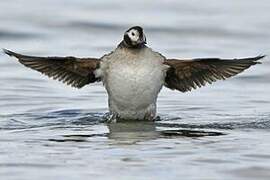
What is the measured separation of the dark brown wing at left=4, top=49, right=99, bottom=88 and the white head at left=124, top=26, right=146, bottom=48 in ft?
1.85

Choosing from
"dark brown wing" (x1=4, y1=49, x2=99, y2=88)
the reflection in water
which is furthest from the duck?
the reflection in water

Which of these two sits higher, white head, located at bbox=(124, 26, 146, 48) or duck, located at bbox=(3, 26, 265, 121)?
white head, located at bbox=(124, 26, 146, 48)

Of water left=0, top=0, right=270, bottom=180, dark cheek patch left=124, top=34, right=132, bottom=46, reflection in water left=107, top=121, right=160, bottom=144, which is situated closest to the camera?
water left=0, top=0, right=270, bottom=180

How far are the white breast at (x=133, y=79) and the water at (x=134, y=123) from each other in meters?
0.22

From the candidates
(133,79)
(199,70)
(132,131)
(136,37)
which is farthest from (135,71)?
(199,70)

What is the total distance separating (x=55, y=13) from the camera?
24281mm

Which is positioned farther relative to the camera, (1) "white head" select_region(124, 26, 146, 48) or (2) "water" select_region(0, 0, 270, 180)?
(1) "white head" select_region(124, 26, 146, 48)

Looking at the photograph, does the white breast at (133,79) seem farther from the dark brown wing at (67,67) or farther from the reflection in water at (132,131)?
the dark brown wing at (67,67)

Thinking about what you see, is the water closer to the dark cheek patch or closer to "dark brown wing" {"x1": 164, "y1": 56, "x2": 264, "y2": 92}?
"dark brown wing" {"x1": 164, "y1": 56, "x2": 264, "y2": 92}

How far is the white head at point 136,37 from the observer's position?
13403 millimetres

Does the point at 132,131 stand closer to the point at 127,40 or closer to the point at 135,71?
the point at 135,71

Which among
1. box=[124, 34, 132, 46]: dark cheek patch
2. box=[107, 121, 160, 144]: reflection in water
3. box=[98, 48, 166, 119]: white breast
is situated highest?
box=[124, 34, 132, 46]: dark cheek patch

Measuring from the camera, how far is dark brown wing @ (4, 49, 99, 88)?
1393cm

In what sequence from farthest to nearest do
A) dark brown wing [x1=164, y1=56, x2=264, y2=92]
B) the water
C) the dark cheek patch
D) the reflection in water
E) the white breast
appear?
dark brown wing [x1=164, y1=56, x2=264, y2=92] → the dark cheek patch → the white breast → the reflection in water → the water
